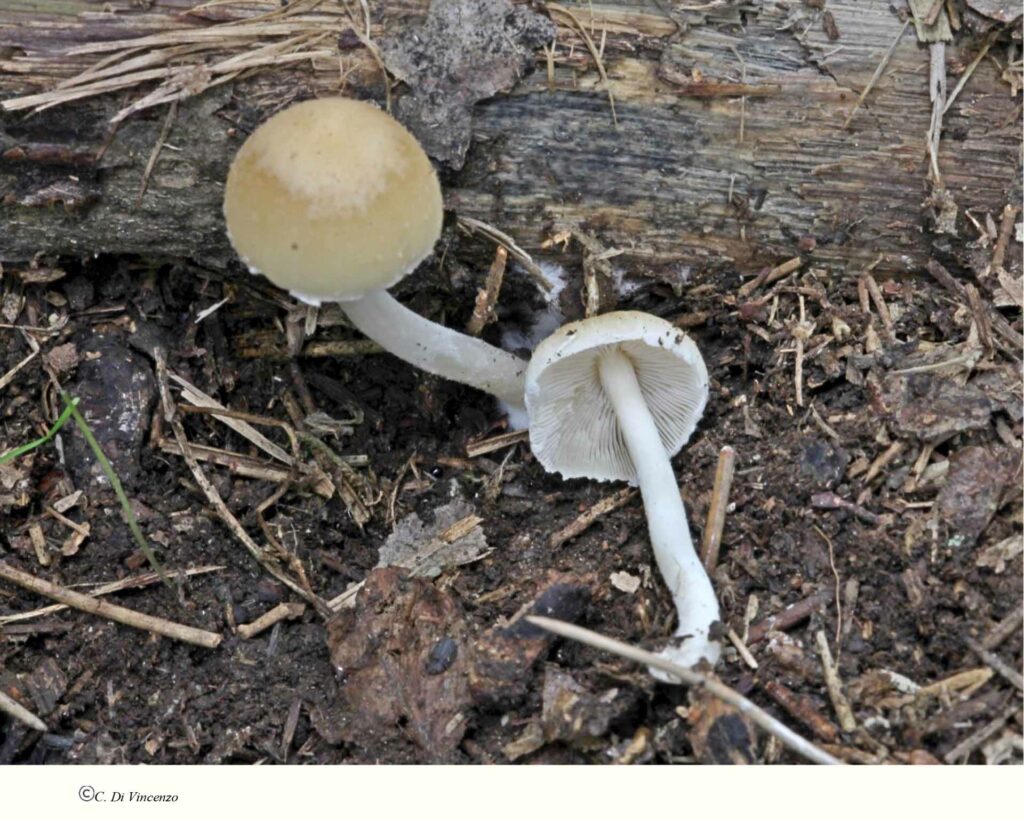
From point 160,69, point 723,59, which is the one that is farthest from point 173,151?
point 723,59

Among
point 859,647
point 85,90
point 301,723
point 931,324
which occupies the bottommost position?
point 301,723

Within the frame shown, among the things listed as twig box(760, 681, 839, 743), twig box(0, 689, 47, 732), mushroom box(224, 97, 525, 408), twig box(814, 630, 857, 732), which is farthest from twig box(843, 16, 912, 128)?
twig box(0, 689, 47, 732)

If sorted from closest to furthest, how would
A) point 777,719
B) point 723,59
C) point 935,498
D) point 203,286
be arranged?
1. point 777,719
2. point 935,498
3. point 723,59
4. point 203,286

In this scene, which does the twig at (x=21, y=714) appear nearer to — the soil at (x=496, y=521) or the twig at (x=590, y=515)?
the soil at (x=496, y=521)

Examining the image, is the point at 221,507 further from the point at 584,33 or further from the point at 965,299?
the point at 965,299

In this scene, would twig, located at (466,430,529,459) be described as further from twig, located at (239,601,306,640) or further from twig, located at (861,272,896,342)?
twig, located at (861,272,896,342)

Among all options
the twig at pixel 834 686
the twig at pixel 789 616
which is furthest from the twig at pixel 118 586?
the twig at pixel 834 686

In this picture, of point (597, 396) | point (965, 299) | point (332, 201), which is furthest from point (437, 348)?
point (965, 299)

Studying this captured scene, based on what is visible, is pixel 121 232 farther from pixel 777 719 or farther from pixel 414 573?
pixel 777 719
